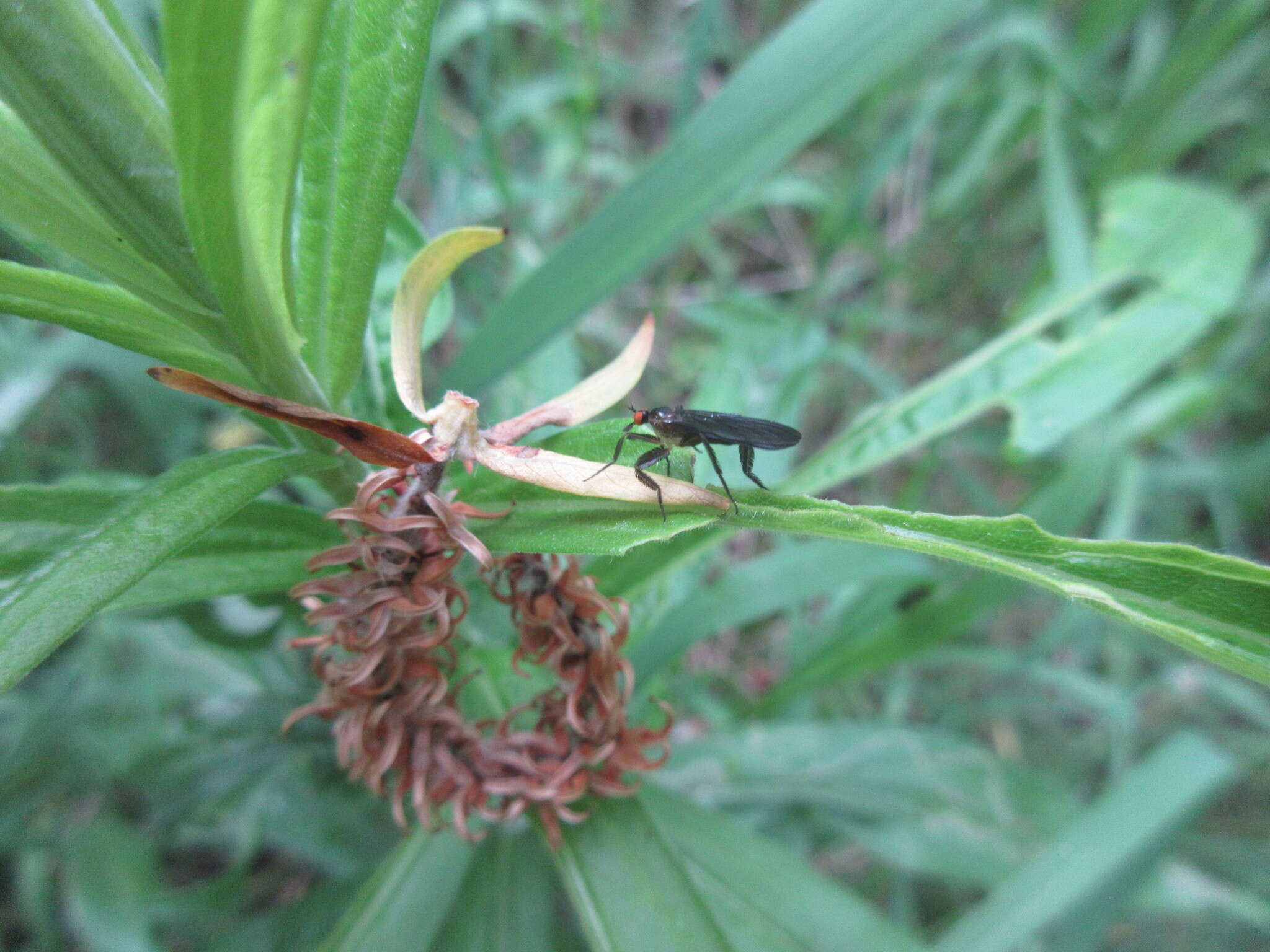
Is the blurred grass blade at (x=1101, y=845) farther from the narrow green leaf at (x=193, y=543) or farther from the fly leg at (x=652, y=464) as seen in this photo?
the narrow green leaf at (x=193, y=543)

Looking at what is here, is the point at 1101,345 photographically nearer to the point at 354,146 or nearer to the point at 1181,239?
the point at 1181,239

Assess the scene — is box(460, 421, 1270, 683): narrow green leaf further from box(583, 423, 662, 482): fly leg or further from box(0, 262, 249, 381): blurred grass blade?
box(0, 262, 249, 381): blurred grass blade

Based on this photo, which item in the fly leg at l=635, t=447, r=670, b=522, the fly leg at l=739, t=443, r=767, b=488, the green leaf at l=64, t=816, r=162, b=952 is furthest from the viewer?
the green leaf at l=64, t=816, r=162, b=952

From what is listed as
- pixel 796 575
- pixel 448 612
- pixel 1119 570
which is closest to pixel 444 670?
pixel 448 612

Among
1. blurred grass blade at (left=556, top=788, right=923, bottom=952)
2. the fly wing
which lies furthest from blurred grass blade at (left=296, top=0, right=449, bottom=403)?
blurred grass blade at (left=556, top=788, right=923, bottom=952)

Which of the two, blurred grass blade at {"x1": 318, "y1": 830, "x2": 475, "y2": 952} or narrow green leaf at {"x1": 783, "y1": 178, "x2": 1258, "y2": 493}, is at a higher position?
narrow green leaf at {"x1": 783, "y1": 178, "x2": 1258, "y2": 493}

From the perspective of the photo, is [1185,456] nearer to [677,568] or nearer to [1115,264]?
[1115,264]

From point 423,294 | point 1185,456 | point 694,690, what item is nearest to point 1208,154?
point 1185,456

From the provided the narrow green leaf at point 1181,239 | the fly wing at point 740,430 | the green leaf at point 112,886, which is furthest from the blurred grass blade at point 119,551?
the narrow green leaf at point 1181,239
